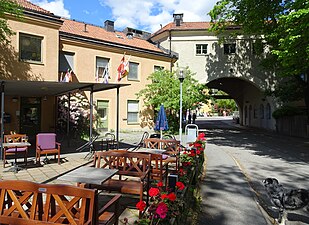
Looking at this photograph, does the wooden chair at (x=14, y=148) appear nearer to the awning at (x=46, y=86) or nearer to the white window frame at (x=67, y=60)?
the awning at (x=46, y=86)

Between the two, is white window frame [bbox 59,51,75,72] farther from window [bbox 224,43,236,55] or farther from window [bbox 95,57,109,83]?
window [bbox 224,43,236,55]

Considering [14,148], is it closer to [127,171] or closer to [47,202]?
[127,171]

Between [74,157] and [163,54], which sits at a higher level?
[163,54]

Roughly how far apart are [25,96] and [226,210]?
1423cm

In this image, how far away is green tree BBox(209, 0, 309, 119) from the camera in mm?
9961

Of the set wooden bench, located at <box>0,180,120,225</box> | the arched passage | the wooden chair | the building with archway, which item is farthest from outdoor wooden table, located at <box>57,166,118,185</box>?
the arched passage

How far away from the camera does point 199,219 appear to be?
4.45 meters

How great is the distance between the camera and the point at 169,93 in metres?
20.2

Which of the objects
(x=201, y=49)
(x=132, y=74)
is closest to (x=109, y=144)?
(x=132, y=74)

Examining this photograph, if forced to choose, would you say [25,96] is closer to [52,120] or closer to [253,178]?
[52,120]

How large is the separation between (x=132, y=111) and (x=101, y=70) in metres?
4.39

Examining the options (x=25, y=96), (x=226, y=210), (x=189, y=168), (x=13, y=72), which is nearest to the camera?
(x=226, y=210)

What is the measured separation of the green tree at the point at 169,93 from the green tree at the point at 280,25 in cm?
547

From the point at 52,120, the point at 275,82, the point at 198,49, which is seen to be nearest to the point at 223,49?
the point at 198,49
